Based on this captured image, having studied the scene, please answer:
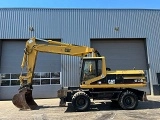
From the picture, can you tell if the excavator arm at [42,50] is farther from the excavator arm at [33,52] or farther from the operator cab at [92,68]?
the operator cab at [92,68]

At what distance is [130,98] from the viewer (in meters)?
14.2

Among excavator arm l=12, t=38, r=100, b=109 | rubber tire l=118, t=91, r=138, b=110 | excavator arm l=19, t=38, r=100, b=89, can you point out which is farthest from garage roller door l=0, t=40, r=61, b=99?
rubber tire l=118, t=91, r=138, b=110

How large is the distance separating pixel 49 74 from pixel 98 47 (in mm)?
5489

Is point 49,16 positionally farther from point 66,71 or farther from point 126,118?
point 126,118

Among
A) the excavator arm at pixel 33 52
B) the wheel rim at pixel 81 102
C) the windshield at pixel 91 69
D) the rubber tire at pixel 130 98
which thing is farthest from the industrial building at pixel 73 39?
the rubber tire at pixel 130 98

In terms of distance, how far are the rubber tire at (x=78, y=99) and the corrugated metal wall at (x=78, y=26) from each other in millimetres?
8326

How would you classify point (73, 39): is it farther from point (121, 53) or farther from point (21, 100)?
point (21, 100)

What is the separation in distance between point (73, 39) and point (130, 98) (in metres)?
10.4

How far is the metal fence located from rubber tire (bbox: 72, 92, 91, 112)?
894 cm

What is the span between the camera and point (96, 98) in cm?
Answer: 1432

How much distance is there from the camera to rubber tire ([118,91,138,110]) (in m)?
13.9

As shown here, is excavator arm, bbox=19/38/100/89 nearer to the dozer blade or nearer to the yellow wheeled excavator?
the yellow wheeled excavator

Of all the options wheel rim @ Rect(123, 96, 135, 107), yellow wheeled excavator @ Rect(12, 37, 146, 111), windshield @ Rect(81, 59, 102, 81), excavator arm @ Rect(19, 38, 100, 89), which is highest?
excavator arm @ Rect(19, 38, 100, 89)

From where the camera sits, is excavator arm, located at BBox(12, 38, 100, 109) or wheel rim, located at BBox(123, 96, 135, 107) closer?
wheel rim, located at BBox(123, 96, 135, 107)
